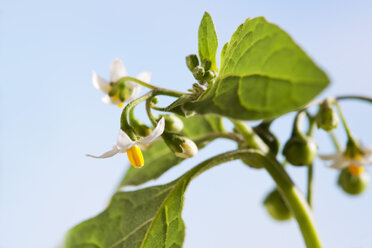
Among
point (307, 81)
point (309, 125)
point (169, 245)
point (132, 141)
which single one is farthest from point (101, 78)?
point (307, 81)

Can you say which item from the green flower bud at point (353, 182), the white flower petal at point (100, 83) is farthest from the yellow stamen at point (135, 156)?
the green flower bud at point (353, 182)

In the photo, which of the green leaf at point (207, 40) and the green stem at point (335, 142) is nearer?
the green leaf at point (207, 40)

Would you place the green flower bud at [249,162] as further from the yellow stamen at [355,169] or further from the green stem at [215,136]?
the yellow stamen at [355,169]

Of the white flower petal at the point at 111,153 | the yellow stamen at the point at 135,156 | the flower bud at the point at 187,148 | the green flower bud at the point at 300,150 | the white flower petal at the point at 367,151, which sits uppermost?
the white flower petal at the point at 111,153

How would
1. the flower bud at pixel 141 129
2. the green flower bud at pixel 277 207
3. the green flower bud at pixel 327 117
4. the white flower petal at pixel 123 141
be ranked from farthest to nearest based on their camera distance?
1. the green flower bud at pixel 277 207
2. the green flower bud at pixel 327 117
3. the flower bud at pixel 141 129
4. the white flower petal at pixel 123 141

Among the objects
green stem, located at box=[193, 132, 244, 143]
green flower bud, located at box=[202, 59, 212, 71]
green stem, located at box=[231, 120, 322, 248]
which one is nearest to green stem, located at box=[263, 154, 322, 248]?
green stem, located at box=[231, 120, 322, 248]

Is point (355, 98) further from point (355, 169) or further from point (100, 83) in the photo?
point (100, 83)
